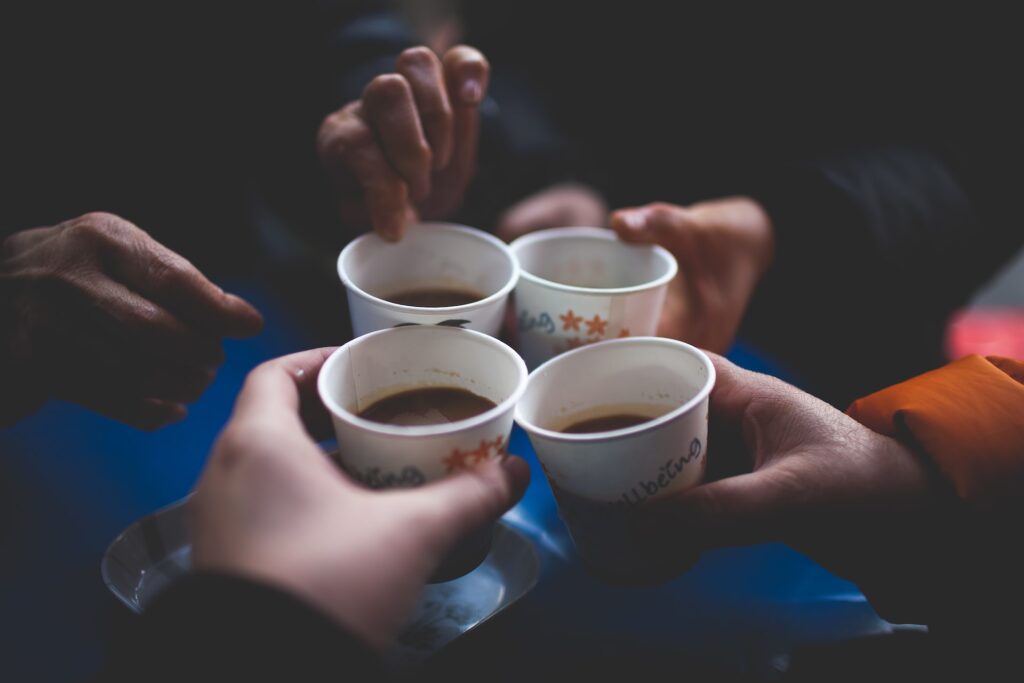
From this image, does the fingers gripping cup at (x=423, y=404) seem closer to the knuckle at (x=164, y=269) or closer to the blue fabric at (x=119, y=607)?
the blue fabric at (x=119, y=607)

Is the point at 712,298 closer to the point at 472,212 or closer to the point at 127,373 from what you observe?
the point at 472,212

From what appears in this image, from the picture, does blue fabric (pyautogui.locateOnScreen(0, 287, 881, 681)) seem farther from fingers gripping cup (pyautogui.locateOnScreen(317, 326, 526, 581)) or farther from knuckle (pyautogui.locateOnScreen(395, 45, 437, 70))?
knuckle (pyautogui.locateOnScreen(395, 45, 437, 70))

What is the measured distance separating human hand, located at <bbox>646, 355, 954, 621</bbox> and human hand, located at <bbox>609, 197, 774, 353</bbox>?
0.47 meters

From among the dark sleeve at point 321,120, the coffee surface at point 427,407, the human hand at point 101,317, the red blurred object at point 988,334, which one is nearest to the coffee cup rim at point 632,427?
the coffee surface at point 427,407

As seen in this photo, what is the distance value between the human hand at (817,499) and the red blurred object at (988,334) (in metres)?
1.35

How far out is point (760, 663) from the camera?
93 centimetres

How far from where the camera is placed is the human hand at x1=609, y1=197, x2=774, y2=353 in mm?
1472

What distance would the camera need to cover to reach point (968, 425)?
92cm

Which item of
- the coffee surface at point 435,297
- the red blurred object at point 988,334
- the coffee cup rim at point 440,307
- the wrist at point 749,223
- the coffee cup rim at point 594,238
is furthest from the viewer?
the red blurred object at point 988,334

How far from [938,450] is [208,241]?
5.92 ft

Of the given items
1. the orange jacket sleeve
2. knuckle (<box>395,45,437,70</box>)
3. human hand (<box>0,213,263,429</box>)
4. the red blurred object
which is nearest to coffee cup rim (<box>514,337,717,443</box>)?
the orange jacket sleeve

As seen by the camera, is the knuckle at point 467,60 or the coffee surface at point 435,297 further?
the knuckle at point 467,60

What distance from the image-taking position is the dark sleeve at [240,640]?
595 millimetres

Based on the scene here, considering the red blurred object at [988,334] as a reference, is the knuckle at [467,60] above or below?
above
